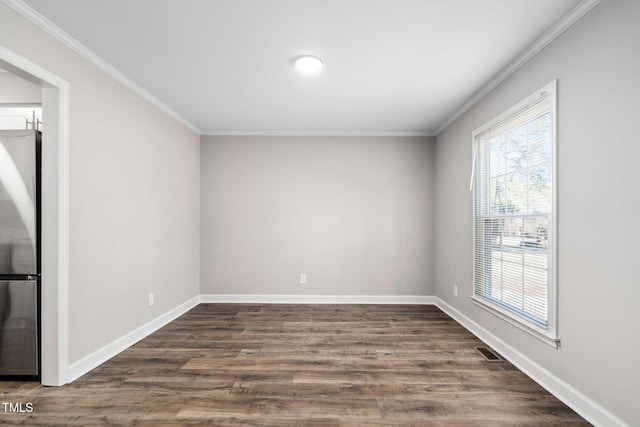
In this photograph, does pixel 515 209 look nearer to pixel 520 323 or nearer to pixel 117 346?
pixel 520 323

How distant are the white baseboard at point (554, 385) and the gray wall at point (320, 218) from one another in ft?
5.14

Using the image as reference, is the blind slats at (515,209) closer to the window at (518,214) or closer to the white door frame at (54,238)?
the window at (518,214)

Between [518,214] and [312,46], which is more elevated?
[312,46]

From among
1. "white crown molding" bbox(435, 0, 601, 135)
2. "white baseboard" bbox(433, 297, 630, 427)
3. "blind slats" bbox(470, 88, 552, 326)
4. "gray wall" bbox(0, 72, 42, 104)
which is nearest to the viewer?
"white baseboard" bbox(433, 297, 630, 427)

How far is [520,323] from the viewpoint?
8.12ft

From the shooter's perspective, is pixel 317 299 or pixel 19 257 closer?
pixel 19 257

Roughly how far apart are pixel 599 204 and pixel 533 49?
1304 millimetres

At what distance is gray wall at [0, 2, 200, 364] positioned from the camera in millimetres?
2297

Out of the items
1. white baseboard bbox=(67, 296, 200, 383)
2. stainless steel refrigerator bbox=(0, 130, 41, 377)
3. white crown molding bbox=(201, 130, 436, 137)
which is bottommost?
white baseboard bbox=(67, 296, 200, 383)

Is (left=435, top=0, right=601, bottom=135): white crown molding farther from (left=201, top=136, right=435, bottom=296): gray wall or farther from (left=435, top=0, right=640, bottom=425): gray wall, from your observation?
(left=201, top=136, right=435, bottom=296): gray wall

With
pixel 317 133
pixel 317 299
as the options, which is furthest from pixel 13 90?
pixel 317 299

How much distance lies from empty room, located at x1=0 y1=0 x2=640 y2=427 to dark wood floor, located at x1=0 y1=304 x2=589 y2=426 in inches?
0.7

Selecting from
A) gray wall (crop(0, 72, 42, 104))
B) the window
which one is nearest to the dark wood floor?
the window

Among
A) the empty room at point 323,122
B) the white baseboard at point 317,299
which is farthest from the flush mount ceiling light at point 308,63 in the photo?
the white baseboard at point 317,299
